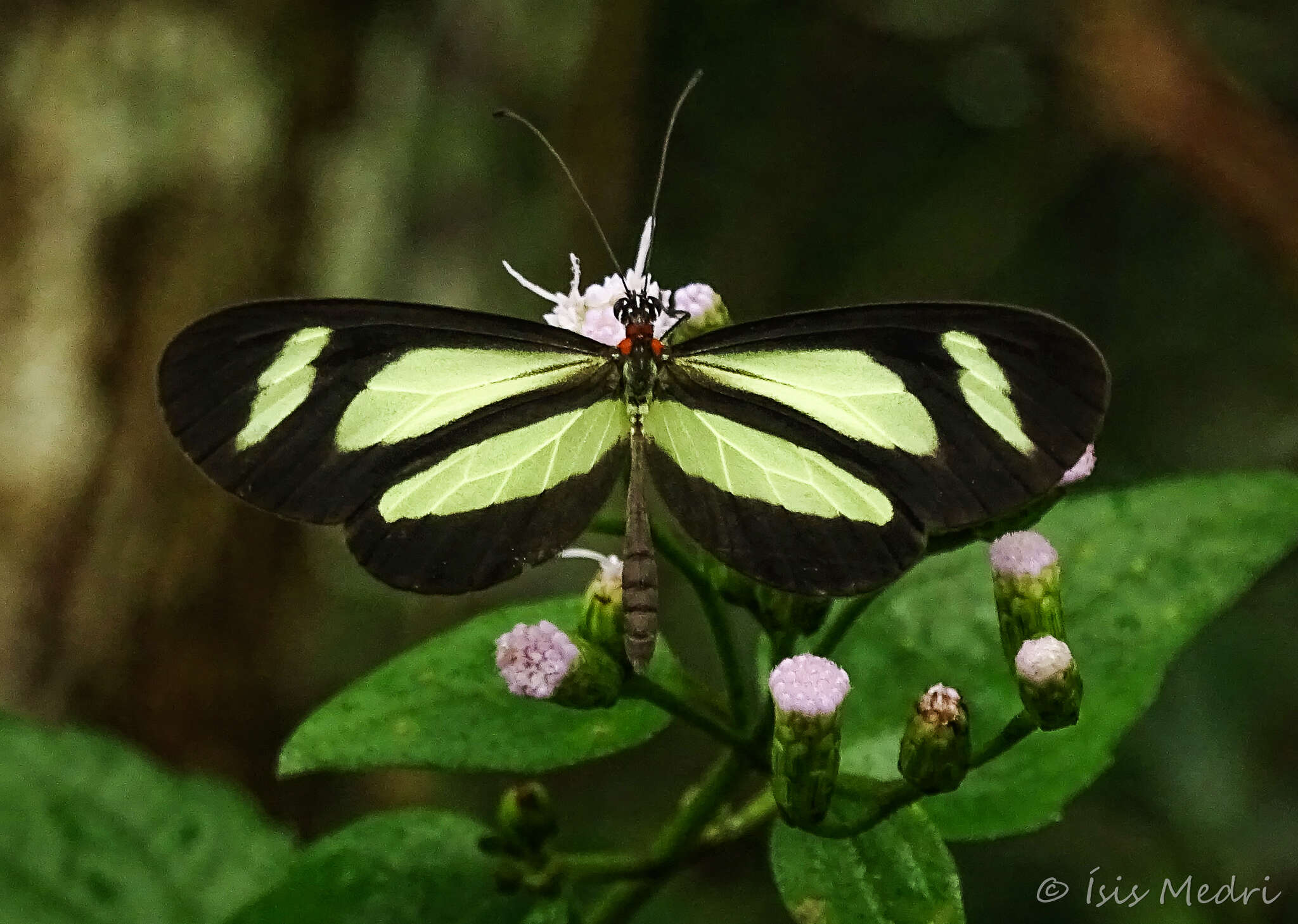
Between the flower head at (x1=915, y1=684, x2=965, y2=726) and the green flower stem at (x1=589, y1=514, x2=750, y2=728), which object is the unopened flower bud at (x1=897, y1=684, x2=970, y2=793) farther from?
the green flower stem at (x1=589, y1=514, x2=750, y2=728)

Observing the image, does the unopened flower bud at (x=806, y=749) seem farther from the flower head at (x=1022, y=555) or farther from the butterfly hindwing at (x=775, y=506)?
the flower head at (x=1022, y=555)

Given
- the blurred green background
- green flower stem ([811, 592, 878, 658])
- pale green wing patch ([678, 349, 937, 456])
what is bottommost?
green flower stem ([811, 592, 878, 658])

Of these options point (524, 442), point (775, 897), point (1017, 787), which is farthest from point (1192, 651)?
point (524, 442)

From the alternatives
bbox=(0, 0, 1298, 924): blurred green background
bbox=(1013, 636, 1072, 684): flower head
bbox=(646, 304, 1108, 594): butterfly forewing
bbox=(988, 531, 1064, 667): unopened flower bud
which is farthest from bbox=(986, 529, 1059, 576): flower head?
bbox=(0, 0, 1298, 924): blurred green background

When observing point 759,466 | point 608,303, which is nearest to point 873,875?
point 759,466

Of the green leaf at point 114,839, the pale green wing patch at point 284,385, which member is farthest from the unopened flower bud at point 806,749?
the green leaf at point 114,839

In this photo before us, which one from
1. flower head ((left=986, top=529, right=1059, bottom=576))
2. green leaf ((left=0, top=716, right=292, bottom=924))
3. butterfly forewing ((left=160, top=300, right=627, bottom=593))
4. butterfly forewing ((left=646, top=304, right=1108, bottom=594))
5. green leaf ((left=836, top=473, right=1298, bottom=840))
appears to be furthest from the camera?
green leaf ((left=0, top=716, right=292, bottom=924))

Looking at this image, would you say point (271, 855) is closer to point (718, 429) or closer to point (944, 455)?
point (718, 429)
